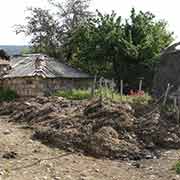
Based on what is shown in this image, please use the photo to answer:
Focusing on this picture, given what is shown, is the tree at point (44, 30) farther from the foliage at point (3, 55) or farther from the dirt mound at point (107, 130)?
the dirt mound at point (107, 130)

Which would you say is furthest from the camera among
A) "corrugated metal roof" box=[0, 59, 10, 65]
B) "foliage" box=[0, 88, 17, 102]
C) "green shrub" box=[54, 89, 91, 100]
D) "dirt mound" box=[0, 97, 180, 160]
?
"corrugated metal roof" box=[0, 59, 10, 65]

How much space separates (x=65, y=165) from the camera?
11867mm

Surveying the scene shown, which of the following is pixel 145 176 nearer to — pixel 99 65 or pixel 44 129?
pixel 44 129

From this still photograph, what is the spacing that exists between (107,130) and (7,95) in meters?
13.4

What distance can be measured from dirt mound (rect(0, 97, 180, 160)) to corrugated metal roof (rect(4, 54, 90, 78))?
8559 millimetres

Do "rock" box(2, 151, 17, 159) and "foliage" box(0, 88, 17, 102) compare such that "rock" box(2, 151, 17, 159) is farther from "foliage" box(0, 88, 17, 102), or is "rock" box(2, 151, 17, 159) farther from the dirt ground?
"foliage" box(0, 88, 17, 102)

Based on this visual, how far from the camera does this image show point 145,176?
1137 cm

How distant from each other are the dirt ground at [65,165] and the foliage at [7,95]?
41.1ft

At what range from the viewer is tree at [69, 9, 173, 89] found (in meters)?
27.8

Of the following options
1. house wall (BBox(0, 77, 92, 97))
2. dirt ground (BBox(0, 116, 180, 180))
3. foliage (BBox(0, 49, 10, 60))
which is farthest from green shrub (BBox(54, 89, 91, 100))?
dirt ground (BBox(0, 116, 180, 180))

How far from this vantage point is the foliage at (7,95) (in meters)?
26.5

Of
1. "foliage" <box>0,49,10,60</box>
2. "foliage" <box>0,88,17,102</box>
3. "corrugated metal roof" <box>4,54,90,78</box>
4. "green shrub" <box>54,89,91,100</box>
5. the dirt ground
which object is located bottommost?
the dirt ground

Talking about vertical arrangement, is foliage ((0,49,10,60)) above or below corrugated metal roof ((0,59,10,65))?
above

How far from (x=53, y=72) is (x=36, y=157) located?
1515cm
